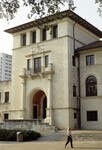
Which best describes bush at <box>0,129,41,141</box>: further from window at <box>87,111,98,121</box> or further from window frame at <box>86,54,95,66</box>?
window frame at <box>86,54,95,66</box>

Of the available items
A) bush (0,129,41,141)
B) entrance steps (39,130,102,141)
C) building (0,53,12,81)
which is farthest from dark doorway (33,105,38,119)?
building (0,53,12,81)

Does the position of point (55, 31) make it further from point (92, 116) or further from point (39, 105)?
point (92, 116)

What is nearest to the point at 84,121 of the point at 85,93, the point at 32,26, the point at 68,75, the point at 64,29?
the point at 85,93

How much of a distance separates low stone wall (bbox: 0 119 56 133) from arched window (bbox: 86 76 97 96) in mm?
7314

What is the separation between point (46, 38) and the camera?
139 ft

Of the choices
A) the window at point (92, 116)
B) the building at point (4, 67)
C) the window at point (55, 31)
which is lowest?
the window at point (92, 116)

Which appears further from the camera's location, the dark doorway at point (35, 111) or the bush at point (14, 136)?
the dark doorway at point (35, 111)

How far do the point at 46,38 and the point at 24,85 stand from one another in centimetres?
712

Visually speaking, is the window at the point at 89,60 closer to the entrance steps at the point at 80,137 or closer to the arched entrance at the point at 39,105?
the arched entrance at the point at 39,105

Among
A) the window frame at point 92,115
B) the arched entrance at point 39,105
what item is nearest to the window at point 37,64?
the arched entrance at point 39,105

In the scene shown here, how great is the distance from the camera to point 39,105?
4469cm

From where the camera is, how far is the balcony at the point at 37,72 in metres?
40.3

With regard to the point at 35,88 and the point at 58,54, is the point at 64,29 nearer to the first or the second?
the point at 58,54

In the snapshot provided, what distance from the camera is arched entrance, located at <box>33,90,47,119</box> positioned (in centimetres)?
4375
